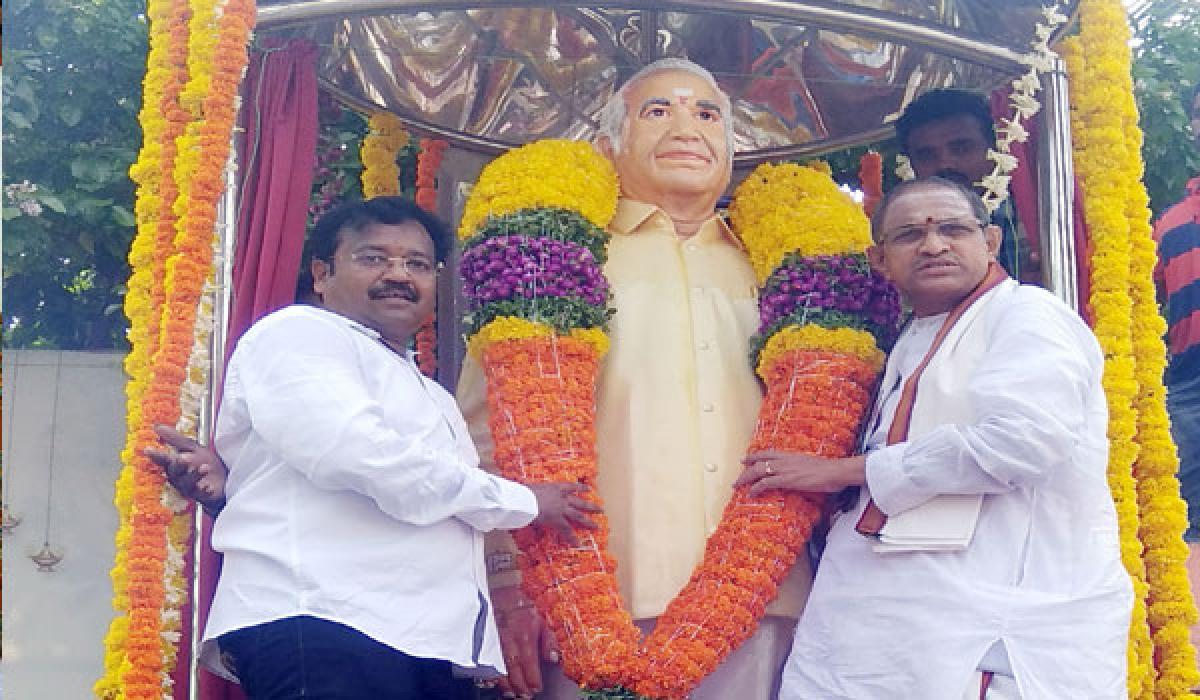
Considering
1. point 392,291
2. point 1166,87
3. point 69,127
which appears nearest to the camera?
point 392,291

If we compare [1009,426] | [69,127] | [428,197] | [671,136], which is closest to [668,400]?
[671,136]

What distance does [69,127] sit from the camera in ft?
20.3

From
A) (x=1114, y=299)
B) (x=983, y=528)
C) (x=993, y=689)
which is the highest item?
(x=1114, y=299)

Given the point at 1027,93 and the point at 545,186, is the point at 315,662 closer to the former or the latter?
the point at 545,186

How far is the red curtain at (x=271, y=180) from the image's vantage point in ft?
13.2

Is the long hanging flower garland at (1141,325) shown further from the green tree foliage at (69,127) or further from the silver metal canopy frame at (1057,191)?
the green tree foliage at (69,127)

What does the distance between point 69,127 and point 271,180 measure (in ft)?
8.25

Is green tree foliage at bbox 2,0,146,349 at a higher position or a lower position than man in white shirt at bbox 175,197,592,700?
higher

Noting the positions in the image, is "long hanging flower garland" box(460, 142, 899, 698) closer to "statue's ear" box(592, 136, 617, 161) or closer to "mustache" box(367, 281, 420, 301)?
"statue's ear" box(592, 136, 617, 161)

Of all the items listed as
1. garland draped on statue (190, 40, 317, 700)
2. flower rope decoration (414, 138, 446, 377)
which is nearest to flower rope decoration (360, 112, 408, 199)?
flower rope decoration (414, 138, 446, 377)

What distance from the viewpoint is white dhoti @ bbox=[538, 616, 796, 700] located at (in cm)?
370

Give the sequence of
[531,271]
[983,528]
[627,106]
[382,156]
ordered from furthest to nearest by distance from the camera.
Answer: [382,156]
[627,106]
[531,271]
[983,528]

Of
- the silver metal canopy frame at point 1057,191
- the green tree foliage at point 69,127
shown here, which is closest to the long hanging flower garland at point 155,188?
the green tree foliage at point 69,127

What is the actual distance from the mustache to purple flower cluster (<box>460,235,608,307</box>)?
0.37 metres
